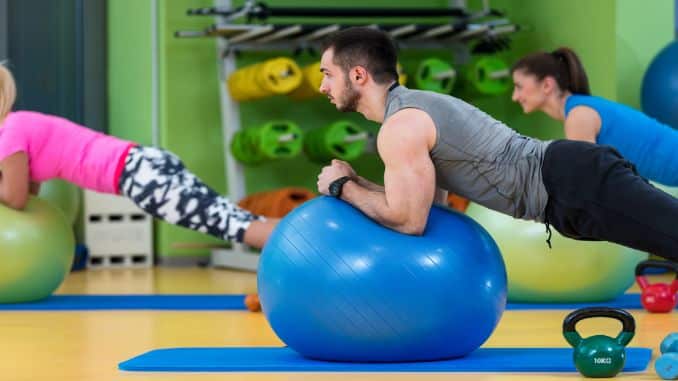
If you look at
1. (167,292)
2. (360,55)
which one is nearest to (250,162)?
(167,292)

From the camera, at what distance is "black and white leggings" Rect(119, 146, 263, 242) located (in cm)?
441

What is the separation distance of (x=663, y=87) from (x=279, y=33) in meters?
2.24

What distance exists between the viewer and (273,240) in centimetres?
298

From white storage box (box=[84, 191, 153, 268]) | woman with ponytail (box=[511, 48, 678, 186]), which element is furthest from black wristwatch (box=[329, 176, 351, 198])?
white storage box (box=[84, 191, 153, 268])

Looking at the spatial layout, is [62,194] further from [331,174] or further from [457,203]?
[331,174]

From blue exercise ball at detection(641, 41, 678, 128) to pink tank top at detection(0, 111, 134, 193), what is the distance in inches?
118

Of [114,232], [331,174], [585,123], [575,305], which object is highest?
[331,174]

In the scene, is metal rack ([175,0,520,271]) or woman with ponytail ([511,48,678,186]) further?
metal rack ([175,0,520,271])

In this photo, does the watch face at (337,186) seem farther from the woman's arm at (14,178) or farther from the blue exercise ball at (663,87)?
the blue exercise ball at (663,87)

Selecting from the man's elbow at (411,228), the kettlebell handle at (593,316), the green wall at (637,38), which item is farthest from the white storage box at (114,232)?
the kettlebell handle at (593,316)

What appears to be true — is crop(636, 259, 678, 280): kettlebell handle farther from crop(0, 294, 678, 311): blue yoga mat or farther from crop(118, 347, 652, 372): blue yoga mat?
crop(118, 347, 652, 372): blue yoga mat

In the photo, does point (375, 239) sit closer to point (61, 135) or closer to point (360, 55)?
point (360, 55)

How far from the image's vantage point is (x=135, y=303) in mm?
4715

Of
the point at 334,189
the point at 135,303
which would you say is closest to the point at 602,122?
the point at 334,189
